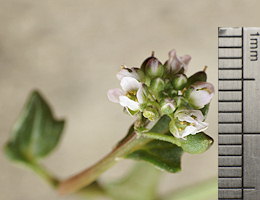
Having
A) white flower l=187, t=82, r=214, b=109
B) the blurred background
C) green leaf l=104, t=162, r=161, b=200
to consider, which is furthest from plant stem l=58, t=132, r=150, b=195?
the blurred background

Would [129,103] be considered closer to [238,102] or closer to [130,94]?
[130,94]

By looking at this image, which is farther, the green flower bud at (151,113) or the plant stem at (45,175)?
the plant stem at (45,175)

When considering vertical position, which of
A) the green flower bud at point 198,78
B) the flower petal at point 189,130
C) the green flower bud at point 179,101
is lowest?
the flower petal at point 189,130

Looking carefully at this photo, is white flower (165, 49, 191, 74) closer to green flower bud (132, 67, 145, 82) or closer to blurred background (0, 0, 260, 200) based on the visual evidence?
green flower bud (132, 67, 145, 82)

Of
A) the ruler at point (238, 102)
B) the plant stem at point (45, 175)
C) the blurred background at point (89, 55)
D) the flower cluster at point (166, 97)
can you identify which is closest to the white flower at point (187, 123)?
the flower cluster at point (166, 97)

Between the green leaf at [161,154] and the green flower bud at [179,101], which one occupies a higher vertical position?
the green flower bud at [179,101]

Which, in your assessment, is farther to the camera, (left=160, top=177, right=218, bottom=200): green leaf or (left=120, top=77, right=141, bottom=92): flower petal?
(left=160, top=177, right=218, bottom=200): green leaf

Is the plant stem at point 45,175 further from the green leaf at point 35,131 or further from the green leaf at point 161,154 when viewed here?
the green leaf at point 161,154

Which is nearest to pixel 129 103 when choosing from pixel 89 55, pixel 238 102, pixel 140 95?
pixel 140 95
